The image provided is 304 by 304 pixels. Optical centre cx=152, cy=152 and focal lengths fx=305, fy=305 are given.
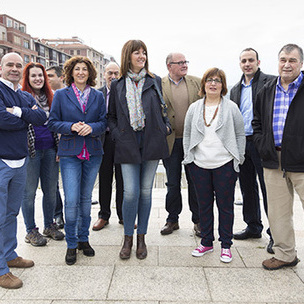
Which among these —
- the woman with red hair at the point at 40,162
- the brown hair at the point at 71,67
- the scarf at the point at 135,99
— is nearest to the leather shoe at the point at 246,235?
the scarf at the point at 135,99

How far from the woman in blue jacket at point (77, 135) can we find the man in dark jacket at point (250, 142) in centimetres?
175

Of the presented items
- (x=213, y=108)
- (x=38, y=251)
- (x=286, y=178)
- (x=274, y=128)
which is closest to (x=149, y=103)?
(x=213, y=108)

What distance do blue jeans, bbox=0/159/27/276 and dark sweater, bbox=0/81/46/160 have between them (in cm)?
14

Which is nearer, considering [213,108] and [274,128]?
[274,128]

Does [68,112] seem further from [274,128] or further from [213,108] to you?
[274,128]

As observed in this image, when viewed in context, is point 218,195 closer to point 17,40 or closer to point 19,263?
point 19,263

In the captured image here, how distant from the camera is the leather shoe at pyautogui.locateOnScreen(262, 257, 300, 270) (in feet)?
10.3

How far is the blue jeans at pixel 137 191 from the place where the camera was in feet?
11.0

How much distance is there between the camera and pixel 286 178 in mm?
3127

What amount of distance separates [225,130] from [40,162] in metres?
2.32

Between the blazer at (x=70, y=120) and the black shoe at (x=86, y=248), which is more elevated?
the blazer at (x=70, y=120)

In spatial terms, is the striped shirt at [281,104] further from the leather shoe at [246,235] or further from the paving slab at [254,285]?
the leather shoe at [246,235]

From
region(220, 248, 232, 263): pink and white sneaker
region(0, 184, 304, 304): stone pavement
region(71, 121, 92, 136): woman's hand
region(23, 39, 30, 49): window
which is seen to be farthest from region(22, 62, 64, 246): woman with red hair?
region(23, 39, 30, 49): window

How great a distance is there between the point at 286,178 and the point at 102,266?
2.12 metres
